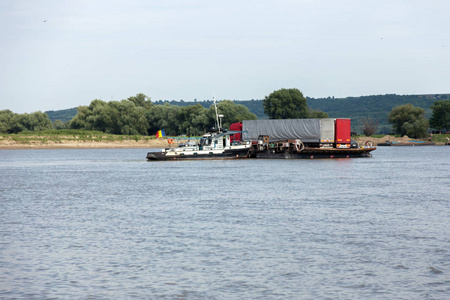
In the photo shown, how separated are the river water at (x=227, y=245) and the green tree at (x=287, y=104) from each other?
15349 centimetres

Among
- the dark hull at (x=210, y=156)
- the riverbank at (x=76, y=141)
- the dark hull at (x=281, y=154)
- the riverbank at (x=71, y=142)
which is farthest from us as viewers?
the riverbank at (x=76, y=141)

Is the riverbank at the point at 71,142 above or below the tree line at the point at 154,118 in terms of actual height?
below

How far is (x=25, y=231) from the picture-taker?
25.3 m

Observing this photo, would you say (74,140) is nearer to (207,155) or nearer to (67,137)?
(67,137)

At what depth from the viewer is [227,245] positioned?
70.7 feet

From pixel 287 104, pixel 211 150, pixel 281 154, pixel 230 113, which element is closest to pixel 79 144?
pixel 230 113

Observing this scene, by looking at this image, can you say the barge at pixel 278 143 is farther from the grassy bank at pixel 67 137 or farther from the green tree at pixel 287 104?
the green tree at pixel 287 104

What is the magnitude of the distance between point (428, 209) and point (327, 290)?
18.2 metres

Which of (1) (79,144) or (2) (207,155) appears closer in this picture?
(2) (207,155)

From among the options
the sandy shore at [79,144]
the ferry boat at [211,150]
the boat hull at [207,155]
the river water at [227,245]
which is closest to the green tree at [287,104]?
the sandy shore at [79,144]

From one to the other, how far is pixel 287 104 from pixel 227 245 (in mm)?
175898

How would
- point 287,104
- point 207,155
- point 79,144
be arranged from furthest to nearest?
1. point 287,104
2. point 79,144
3. point 207,155

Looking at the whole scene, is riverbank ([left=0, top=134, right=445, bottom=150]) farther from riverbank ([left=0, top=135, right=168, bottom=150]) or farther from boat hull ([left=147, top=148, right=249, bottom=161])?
boat hull ([left=147, top=148, right=249, bottom=161])

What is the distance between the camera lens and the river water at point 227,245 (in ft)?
51.9
